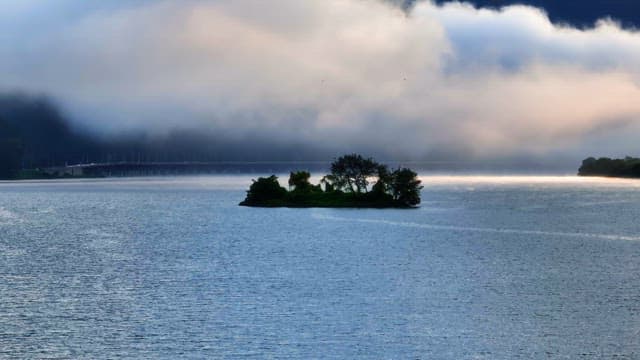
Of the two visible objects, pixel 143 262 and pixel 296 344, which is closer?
pixel 296 344

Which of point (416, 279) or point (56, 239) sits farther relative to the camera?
point (56, 239)

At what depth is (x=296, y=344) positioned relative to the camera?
2682 inches

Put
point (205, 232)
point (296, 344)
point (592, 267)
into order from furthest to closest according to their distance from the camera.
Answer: point (205, 232) < point (592, 267) < point (296, 344)

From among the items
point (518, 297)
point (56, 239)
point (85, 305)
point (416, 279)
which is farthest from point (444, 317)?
point (56, 239)

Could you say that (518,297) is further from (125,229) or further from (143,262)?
(125,229)

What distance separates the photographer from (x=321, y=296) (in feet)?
292

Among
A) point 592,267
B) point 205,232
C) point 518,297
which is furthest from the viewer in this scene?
point 205,232

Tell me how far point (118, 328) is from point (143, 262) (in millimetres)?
45899

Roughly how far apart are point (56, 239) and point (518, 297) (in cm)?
8492

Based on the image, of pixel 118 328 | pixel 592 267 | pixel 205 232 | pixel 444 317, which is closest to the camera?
pixel 118 328

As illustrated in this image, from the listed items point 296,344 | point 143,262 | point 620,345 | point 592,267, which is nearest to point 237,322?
point 296,344

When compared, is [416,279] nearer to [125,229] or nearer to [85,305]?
[85,305]

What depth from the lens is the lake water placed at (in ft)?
224

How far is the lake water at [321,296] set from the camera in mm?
68375
